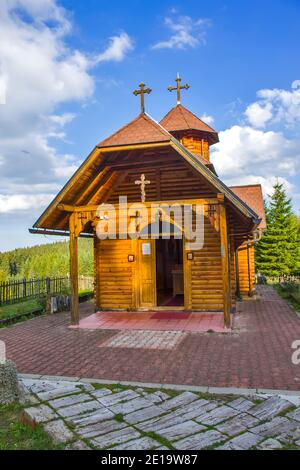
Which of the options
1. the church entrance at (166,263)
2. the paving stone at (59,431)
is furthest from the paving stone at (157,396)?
the church entrance at (166,263)

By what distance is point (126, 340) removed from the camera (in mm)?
7855

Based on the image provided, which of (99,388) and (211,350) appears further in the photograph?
(211,350)

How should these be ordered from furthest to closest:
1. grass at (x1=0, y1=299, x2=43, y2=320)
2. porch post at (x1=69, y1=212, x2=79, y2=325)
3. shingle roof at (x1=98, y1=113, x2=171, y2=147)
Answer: grass at (x1=0, y1=299, x2=43, y2=320), porch post at (x1=69, y1=212, x2=79, y2=325), shingle roof at (x1=98, y1=113, x2=171, y2=147)

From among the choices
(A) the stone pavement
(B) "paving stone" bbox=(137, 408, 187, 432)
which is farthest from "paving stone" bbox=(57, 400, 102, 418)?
(B) "paving stone" bbox=(137, 408, 187, 432)

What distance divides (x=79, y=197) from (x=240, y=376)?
667cm

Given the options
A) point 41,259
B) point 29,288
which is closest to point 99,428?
point 29,288

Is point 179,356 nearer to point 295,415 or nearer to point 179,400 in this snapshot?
point 179,400

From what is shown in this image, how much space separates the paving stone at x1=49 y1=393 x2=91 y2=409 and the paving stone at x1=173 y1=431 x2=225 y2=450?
1628mm

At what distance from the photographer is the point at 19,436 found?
3676 millimetres

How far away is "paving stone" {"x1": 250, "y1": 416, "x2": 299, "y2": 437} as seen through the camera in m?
3.55

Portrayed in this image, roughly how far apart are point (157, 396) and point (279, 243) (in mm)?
27307

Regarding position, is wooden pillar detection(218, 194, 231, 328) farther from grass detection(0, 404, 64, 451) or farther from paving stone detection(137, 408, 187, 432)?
grass detection(0, 404, 64, 451)
